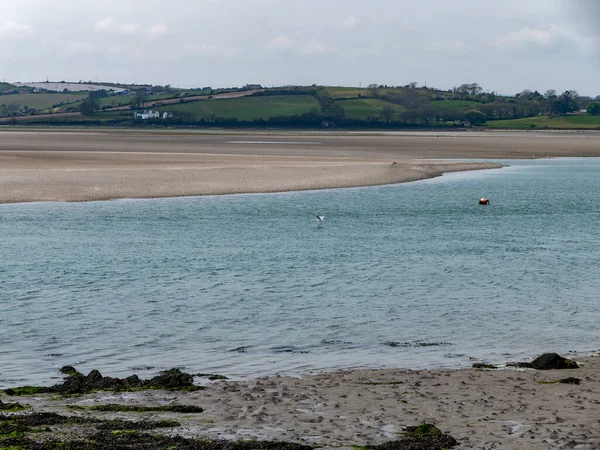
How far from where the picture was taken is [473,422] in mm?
10312

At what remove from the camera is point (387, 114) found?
169125 mm

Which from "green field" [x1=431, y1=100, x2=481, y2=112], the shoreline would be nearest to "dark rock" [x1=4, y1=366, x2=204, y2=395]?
the shoreline

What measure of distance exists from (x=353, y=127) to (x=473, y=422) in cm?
15150

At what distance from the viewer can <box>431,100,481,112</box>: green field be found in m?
181

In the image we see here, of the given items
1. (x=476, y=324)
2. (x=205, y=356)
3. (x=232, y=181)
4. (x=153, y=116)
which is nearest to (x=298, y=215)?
(x=232, y=181)

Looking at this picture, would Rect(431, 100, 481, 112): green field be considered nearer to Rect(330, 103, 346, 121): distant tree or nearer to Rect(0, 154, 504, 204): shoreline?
Rect(330, 103, 346, 121): distant tree

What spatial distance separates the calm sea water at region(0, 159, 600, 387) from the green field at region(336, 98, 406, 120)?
135 meters

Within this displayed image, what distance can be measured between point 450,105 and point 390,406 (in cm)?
18033

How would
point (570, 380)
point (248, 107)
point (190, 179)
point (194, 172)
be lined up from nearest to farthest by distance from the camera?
point (570, 380), point (190, 179), point (194, 172), point (248, 107)

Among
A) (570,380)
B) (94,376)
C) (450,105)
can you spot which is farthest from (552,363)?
(450,105)

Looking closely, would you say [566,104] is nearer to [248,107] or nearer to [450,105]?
[450,105]

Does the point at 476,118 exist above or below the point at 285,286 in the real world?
above

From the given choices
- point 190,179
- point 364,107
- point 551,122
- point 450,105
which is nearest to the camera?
point 190,179

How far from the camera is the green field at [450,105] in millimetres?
181150
